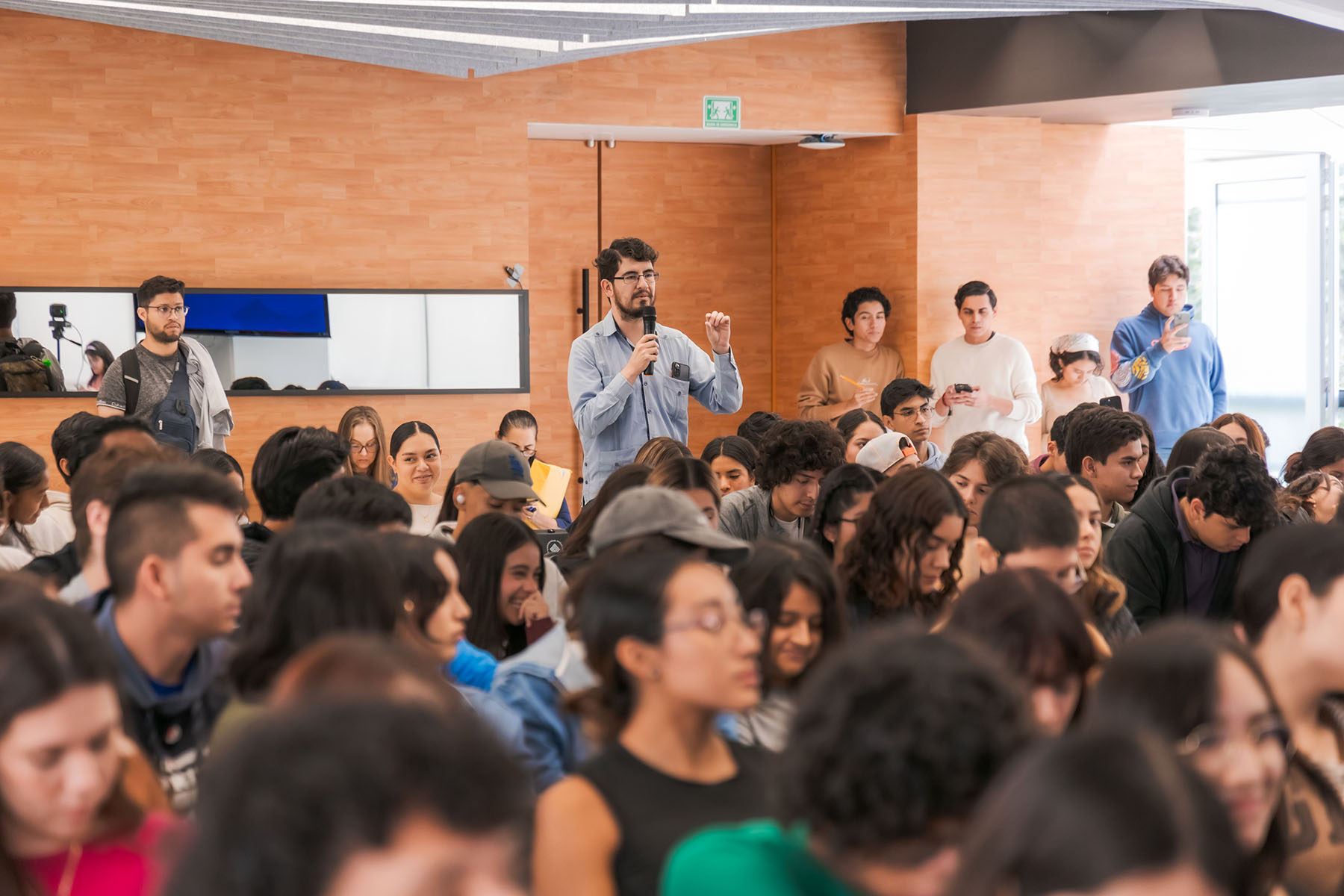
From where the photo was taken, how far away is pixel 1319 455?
5.81 m

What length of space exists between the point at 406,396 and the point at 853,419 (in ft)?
11.5

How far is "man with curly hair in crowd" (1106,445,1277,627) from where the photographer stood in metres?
4.21

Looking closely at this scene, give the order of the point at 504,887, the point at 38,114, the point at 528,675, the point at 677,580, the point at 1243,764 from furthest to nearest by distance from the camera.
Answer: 1. the point at 38,114
2. the point at 528,675
3. the point at 677,580
4. the point at 1243,764
5. the point at 504,887

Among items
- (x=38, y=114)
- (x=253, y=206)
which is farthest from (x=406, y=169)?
(x=38, y=114)

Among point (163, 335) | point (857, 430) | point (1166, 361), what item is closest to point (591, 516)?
point (857, 430)

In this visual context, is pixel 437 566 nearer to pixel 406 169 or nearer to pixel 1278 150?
pixel 406 169

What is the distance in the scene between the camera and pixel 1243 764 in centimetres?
181

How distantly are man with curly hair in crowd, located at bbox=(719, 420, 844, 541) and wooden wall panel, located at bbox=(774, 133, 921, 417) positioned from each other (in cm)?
432

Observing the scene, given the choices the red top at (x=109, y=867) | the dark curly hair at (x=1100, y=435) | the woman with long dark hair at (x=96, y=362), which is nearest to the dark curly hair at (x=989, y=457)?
the dark curly hair at (x=1100, y=435)

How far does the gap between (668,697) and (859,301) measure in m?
7.17

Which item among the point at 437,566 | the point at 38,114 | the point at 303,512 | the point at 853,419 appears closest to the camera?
the point at 437,566

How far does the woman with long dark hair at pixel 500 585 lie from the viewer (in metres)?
3.64

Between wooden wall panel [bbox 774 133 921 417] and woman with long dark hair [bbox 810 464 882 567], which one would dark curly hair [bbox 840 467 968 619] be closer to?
woman with long dark hair [bbox 810 464 882 567]

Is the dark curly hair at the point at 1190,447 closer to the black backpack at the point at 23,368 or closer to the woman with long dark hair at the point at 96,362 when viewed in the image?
the woman with long dark hair at the point at 96,362
